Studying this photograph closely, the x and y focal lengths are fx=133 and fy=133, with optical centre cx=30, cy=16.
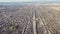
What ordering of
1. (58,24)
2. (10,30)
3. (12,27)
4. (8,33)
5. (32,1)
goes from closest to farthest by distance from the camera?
(8,33) → (10,30) → (12,27) → (58,24) → (32,1)

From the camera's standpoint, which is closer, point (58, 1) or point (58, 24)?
point (58, 24)

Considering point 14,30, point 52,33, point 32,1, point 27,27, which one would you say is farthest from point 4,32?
point 32,1

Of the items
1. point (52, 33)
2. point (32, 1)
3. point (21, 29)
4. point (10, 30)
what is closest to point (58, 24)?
point (52, 33)

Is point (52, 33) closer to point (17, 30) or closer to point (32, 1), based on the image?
point (17, 30)

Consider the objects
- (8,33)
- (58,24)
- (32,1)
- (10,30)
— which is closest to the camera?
(8,33)

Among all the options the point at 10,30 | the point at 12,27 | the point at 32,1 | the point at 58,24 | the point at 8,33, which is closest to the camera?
the point at 8,33

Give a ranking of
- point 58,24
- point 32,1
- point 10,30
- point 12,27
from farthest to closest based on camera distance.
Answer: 1. point 32,1
2. point 58,24
3. point 12,27
4. point 10,30

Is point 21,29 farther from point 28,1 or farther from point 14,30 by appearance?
point 28,1

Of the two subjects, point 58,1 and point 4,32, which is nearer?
point 4,32
